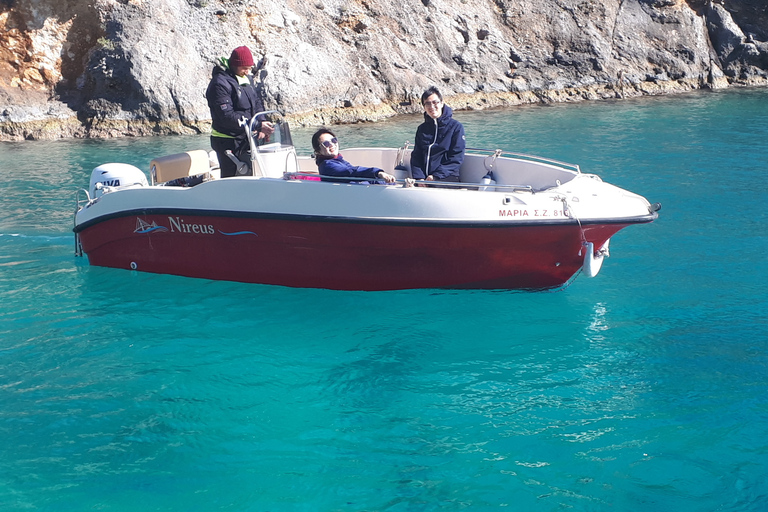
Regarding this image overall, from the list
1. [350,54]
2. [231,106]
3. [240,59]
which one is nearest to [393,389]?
[231,106]

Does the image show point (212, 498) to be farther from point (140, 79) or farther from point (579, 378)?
point (140, 79)

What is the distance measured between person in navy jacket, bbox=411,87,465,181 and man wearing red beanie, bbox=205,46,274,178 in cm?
155

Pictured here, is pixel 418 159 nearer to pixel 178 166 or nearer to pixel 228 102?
pixel 228 102

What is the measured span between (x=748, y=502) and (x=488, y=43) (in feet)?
74.1

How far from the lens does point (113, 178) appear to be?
26.2ft

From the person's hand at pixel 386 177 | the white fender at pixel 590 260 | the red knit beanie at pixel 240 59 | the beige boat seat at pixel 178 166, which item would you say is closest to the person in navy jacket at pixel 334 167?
the person's hand at pixel 386 177

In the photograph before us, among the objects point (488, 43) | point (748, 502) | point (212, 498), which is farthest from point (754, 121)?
point (212, 498)

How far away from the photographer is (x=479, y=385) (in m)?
5.30

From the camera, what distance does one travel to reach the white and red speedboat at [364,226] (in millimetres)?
6277

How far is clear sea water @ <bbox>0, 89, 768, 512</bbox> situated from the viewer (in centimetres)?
416

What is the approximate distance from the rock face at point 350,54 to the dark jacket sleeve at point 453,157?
1229 cm

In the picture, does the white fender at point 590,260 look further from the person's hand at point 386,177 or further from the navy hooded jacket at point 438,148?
the person's hand at point 386,177

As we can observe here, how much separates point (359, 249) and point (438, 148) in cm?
145

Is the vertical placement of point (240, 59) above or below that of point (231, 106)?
above
